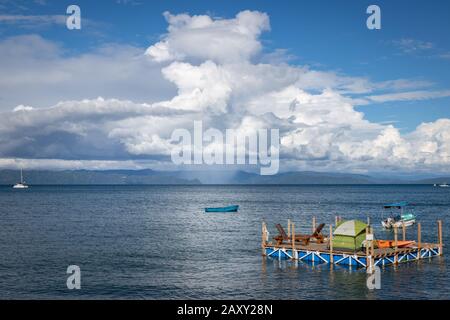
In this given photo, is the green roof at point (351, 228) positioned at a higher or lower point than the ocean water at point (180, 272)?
higher

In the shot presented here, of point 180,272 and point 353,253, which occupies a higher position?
point 353,253

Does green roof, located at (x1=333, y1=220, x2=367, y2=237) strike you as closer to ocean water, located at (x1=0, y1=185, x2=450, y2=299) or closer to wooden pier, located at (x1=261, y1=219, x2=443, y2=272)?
wooden pier, located at (x1=261, y1=219, x2=443, y2=272)

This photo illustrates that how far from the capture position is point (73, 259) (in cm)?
5528

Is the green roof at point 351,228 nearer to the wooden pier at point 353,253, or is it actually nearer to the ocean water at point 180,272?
the wooden pier at point 353,253

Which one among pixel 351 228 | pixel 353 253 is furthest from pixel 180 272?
pixel 351 228

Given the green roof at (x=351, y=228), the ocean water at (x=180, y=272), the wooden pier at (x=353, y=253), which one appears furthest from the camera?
the green roof at (x=351, y=228)

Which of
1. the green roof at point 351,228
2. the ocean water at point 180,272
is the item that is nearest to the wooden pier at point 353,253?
the green roof at point 351,228

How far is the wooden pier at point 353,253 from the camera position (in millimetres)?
49188

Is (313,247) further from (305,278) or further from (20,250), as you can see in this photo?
(20,250)

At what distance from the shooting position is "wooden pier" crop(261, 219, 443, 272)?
4919 centimetres

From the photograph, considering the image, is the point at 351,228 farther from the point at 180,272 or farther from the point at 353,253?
the point at 180,272

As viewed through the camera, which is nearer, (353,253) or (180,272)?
(180,272)

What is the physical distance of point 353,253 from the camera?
49.6 metres
